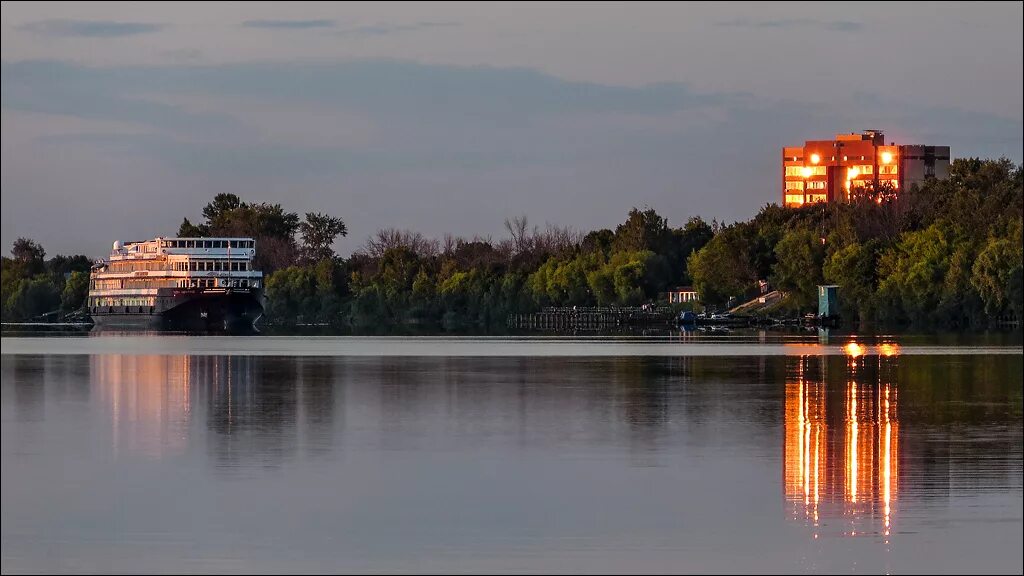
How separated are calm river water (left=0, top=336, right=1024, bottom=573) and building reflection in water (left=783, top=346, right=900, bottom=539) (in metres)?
0.09

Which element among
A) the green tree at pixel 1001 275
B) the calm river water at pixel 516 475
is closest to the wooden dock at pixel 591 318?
the green tree at pixel 1001 275

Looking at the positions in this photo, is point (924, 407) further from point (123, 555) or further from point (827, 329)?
point (827, 329)

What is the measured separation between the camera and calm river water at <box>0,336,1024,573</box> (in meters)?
20.3

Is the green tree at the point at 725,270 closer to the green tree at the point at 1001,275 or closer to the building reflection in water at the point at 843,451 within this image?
the green tree at the point at 1001,275

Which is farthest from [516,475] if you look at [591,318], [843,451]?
[591,318]

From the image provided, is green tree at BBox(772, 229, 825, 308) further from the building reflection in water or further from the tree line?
the building reflection in water

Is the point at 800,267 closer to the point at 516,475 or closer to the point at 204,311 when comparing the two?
the point at 204,311

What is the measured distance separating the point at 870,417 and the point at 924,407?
3.23 m

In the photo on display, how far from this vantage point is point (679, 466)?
28.2m

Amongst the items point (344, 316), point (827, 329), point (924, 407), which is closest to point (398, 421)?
point (924, 407)

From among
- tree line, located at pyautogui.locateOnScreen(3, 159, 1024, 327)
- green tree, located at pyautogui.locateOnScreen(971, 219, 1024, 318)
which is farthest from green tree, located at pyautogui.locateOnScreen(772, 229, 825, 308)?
green tree, located at pyautogui.locateOnScreen(971, 219, 1024, 318)

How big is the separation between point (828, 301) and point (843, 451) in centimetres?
10841

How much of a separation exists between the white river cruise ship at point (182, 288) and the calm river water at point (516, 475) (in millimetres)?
93679

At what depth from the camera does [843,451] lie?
2973 cm
